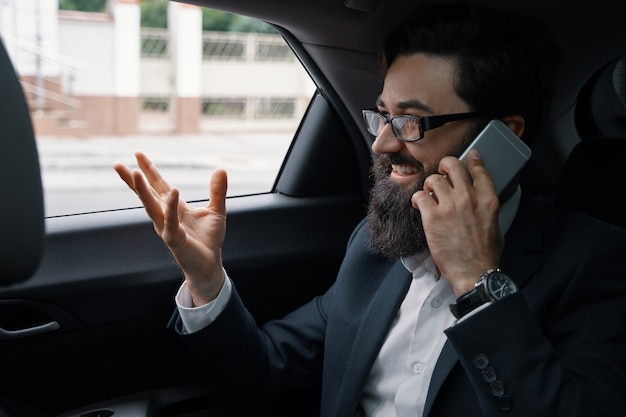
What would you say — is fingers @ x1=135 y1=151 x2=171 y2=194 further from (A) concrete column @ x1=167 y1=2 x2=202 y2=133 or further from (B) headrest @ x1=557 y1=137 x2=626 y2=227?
(A) concrete column @ x1=167 y1=2 x2=202 y2=133

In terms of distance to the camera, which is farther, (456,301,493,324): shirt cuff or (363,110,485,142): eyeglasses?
(363,110,485,142): eyeglasses

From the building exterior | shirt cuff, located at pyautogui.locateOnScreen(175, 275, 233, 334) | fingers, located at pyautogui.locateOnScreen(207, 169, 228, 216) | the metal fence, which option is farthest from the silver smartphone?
the building exterior

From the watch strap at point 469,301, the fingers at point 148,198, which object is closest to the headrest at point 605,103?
the watch strap at point 469,301

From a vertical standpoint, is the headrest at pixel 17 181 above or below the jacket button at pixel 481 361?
above

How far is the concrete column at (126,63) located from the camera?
7.60 metres

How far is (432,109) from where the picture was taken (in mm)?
1712

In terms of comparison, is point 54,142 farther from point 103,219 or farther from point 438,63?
point 438,63

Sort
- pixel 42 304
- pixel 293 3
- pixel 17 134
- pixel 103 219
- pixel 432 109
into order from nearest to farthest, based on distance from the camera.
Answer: pixel 17 134
pixel 432 109
pixel 293 3
pixel 42 304
pixel 103 219

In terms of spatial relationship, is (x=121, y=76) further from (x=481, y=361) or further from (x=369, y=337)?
(x=481, y=361)

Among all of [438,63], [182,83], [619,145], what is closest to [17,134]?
[438,63]

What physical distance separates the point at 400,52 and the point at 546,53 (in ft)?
1.12

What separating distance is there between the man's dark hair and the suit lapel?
0.45 m

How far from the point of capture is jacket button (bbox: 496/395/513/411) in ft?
4.63

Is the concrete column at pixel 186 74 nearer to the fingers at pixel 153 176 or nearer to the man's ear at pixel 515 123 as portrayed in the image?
the fingers at pixel 153 176
